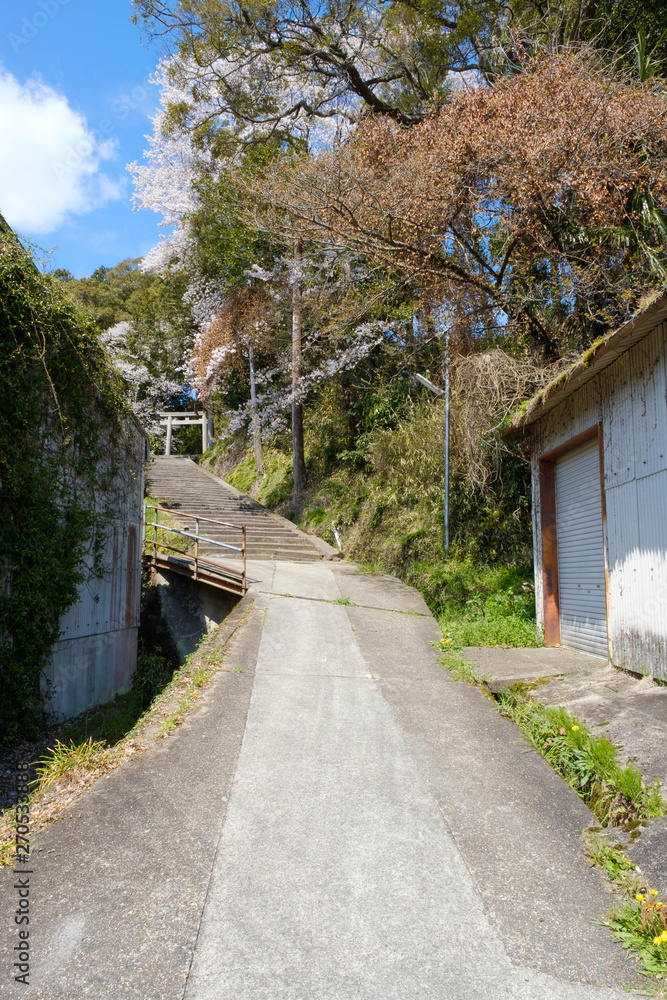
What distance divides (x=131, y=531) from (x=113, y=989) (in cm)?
742

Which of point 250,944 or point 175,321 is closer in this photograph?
point 250,944

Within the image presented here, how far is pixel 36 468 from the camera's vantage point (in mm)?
6477

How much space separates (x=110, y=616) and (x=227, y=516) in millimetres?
9242

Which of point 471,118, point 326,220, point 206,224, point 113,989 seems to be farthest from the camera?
point 206,224

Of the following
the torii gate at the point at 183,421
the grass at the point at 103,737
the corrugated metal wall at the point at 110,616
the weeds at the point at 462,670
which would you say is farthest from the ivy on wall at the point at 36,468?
the torii gate at the point at 183,421

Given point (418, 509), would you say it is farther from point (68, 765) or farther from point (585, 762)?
point (68, 765)

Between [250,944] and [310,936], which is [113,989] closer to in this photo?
[250,944]

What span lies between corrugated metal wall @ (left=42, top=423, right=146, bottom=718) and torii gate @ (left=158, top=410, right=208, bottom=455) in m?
19.9

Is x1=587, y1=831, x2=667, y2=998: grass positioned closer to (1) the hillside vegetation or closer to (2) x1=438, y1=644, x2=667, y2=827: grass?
(2) x1=438, y1=644, x2=667, y2=827: grass

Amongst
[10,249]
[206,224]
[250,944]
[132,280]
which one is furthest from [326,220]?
[132,280]

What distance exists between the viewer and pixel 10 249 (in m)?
6.26

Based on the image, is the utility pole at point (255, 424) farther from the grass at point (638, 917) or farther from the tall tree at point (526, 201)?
the grass at point (638, 917)

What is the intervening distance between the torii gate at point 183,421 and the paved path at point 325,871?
2524cm

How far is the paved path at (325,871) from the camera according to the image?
7.86 feet
